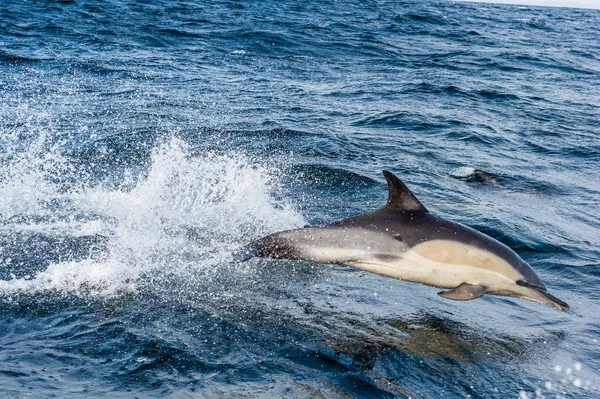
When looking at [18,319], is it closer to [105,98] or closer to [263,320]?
[263,320]

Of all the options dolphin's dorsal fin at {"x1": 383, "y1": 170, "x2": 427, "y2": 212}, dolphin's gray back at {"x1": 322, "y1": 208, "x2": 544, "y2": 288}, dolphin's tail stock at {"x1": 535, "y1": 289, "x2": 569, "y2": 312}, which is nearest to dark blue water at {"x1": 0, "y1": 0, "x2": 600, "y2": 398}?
dolphin's tail stock at {"x1": 535, "y1": 289, "x2": 569, "y2": 312}

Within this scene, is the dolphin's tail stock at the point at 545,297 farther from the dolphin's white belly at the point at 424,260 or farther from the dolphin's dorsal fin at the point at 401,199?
the dolphin's dorsal fin at the point at 401,199

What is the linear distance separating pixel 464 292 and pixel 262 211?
11.1ft

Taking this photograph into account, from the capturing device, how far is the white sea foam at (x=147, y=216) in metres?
6.57

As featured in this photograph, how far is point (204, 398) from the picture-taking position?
4.61 meters

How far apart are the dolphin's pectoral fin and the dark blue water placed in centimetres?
34

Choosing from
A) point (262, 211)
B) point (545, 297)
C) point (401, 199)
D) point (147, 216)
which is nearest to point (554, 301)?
point (545, 297)

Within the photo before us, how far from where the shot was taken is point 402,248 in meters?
6.46

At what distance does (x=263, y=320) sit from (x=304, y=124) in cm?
874

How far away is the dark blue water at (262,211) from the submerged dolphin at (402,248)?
0.39 meters

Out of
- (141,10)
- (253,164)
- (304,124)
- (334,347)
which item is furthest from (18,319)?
(141,10)

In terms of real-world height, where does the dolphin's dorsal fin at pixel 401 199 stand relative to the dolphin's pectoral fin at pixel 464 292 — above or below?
above

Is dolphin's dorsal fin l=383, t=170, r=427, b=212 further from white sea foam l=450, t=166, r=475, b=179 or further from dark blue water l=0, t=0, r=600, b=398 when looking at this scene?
white sea foam l=450, t=166, r=475, b=179

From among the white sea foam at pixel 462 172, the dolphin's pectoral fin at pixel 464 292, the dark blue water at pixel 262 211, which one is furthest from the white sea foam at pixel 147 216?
the white sea foam at pixel 462 172
